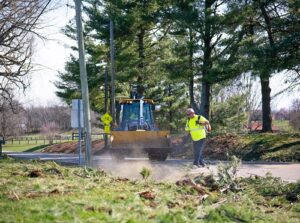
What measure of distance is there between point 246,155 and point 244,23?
730 centimetres

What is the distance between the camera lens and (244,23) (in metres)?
25.5

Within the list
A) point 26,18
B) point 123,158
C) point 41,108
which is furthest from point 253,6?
point 41,108

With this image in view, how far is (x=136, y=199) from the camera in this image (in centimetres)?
779

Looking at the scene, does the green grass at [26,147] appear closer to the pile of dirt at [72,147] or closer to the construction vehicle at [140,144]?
the pile of dirt at [72,147]

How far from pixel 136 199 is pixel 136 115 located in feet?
47.3

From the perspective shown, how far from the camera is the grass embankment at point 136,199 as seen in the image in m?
6.61

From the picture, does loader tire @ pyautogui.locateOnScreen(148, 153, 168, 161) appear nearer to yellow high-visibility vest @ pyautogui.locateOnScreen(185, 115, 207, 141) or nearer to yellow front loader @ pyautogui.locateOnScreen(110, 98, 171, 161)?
yellow front loader @ pyautogui.locateOnScreen(110, 98, 171, 161)

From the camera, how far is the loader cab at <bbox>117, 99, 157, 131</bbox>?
21906 millimetres

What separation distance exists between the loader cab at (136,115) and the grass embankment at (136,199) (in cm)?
1023

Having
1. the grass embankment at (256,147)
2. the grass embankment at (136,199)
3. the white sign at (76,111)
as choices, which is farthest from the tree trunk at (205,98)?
the grass embankment at (136,199)

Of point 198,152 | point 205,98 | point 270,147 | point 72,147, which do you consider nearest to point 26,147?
point 72,147

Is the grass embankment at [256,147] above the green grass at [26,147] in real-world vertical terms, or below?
above

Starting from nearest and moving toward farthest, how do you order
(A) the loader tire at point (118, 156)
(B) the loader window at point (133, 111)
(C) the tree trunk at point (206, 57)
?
1. (A) the loader tire at point (118, 156)
2. (B) the loader window at point (133, 111)
3. (C) the tree trunk at point (206, 57)

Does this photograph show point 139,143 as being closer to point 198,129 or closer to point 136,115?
point 136,115
